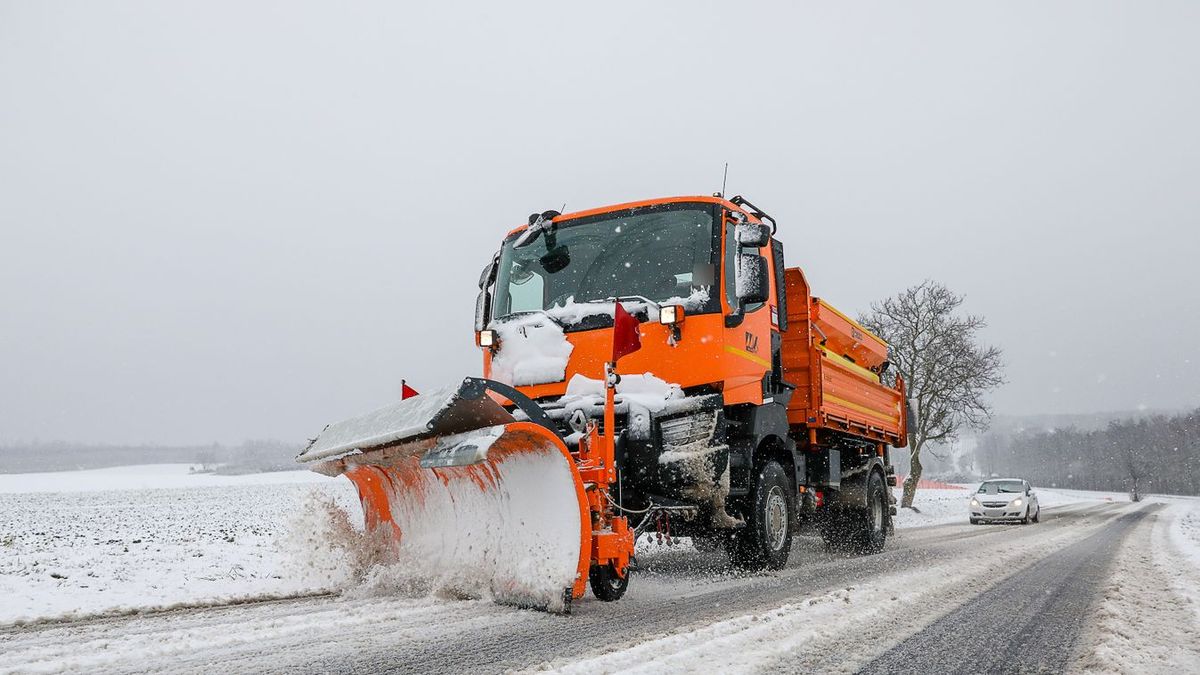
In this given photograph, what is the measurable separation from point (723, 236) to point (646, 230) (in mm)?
601

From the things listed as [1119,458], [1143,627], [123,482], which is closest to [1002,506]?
[1143,627]

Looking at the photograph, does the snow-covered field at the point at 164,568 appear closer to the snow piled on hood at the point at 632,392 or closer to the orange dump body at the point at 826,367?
the snow piled on hood at the point at 632,392

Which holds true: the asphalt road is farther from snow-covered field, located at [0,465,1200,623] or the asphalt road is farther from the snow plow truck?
snow-covered field, located at [0,465,1200,623]

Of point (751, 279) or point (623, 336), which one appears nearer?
point (623, 336)

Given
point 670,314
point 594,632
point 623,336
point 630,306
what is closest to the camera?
point 594,632

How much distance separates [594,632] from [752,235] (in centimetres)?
315

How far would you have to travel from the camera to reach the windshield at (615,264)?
5695 millimetres

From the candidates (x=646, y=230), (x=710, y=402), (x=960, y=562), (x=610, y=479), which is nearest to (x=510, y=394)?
(x=610, y=479)

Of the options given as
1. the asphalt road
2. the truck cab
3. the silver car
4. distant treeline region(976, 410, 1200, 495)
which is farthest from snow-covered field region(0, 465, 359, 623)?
distant treeline region(976, 410, 1200, 495)

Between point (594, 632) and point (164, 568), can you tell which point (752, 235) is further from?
point (164, 568)

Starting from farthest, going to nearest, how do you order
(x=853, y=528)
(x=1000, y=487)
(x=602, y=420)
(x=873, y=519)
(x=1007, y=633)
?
(x=1000, y=487)
(x=873, y=519)
(x=853, y=528)
(x=602, y=420)
(x=1007, y=633)

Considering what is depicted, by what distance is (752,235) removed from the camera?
567 centimetres

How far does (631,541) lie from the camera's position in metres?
4.43

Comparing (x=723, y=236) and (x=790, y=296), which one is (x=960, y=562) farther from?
(x=723, y=236)
